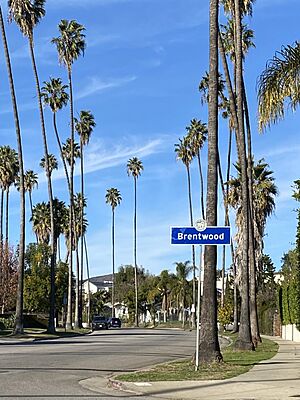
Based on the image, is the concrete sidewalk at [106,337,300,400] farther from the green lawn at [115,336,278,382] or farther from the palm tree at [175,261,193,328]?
the palm tree at [175,261,193,328]

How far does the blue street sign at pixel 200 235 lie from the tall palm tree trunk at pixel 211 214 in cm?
186

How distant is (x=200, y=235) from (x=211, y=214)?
2.44 m

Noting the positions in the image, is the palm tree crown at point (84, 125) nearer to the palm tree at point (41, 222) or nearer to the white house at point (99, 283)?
the palm tree at point (41, 222)

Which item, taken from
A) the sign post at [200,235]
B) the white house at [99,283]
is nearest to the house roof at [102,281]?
the white house at [99,283]

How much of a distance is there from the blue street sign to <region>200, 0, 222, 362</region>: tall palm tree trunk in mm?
1864

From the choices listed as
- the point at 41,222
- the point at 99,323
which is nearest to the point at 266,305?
the point at 99,323

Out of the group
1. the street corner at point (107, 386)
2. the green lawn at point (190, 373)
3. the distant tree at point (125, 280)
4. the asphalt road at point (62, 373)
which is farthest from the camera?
the distant tree at point (125, 280)

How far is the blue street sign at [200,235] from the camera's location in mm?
17344

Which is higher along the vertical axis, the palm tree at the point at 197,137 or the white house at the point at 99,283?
the palm tree at the point at 197,137

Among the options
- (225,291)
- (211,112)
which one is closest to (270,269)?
(225,291)

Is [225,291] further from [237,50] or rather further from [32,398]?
[32,398]

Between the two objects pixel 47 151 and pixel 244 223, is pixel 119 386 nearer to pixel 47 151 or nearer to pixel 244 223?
pixel 244 223

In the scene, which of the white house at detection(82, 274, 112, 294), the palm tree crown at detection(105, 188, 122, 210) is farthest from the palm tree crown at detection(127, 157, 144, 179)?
the white house at detection(82, 274, 112, 294)

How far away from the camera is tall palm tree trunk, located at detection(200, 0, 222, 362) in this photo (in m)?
19.0
